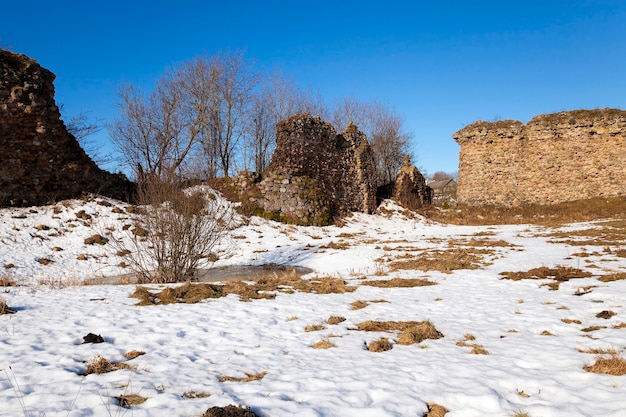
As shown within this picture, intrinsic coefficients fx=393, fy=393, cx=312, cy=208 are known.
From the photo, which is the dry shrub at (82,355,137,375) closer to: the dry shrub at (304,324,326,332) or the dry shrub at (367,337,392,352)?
the dry shrub at (304,324,326,332)

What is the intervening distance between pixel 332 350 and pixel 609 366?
2.54 meters

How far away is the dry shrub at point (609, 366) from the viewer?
335 centimetres

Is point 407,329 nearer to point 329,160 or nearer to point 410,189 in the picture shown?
point 329,160

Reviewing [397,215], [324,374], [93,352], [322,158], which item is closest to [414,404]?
[324,374]

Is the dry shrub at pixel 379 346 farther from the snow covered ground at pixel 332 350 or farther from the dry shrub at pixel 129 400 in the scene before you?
the dry shrub at pixel 129 400

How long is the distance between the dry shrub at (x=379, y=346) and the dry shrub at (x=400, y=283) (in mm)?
3780

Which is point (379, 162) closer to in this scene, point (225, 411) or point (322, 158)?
point (322, 158)

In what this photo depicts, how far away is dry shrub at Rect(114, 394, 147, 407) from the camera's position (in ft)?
9.32

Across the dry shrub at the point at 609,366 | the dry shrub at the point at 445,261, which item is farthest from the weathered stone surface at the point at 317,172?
the dry shrub at the point at 609,366

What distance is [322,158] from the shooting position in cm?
2323

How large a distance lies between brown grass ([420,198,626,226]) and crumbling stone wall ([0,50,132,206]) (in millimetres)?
20270

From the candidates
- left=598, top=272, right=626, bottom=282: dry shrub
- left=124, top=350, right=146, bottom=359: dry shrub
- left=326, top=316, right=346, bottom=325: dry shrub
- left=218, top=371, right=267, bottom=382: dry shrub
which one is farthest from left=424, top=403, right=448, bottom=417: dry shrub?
left=598, top=272, right=626, bottom=282: dry shrub

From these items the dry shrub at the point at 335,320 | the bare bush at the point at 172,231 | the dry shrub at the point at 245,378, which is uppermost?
the bare bush at the point at 172,231

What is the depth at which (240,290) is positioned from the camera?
745 cm
